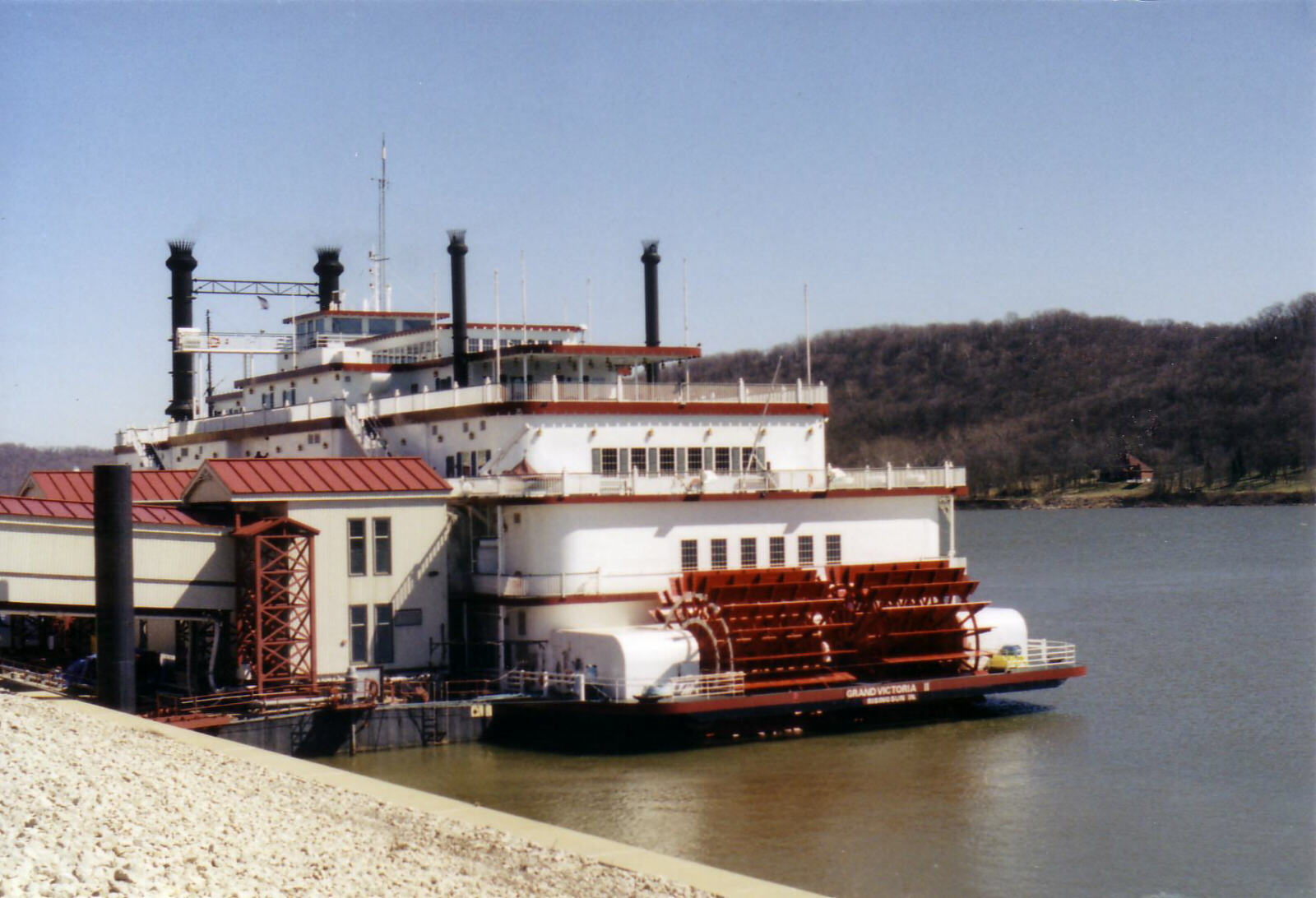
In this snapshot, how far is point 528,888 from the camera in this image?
50.6 ft

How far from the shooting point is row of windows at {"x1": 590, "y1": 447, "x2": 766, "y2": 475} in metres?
35.0

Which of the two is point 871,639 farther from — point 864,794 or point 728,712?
point 864,794

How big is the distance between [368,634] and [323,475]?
3303 mm

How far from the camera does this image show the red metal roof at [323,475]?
3091 cm

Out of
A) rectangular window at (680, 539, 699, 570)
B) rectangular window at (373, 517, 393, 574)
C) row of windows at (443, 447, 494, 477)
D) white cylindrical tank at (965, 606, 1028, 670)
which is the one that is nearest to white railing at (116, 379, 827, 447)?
row of windows at (443, 447, 494, 477)

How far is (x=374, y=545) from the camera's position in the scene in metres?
31.9

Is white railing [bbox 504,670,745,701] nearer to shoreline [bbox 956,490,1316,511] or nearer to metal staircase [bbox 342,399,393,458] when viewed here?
metal staircase [bbox 342,399,393,458]

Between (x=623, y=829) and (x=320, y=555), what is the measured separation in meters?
9.66

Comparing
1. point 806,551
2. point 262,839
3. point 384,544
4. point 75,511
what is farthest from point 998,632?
point 262,839

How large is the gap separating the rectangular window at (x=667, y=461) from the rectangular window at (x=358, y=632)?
7.64 metres

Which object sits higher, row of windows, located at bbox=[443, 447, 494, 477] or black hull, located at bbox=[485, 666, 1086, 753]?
row of windows, located at bbox=[443, 447, 494, 477]

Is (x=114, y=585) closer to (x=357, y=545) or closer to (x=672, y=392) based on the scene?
(x=357, y=545)

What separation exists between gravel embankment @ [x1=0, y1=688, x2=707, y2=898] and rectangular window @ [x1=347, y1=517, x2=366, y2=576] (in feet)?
36.8

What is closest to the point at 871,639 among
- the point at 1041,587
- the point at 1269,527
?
the point at 1041,587
